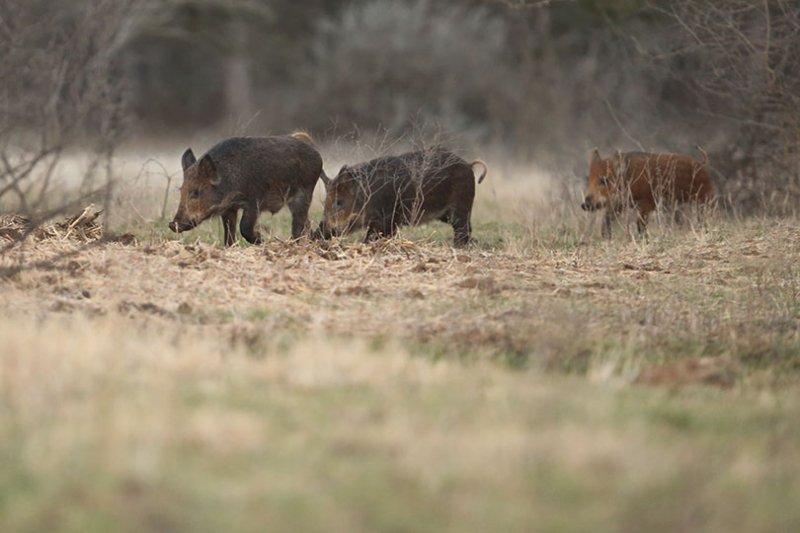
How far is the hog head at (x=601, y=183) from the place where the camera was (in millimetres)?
12617

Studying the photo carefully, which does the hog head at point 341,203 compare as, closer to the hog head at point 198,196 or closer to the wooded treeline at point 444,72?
the hog head at point 198,196

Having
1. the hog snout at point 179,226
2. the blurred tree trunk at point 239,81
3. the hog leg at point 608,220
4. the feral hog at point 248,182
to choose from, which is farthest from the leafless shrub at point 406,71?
the hog snout at point 179,226

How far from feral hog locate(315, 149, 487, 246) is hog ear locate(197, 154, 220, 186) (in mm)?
1296

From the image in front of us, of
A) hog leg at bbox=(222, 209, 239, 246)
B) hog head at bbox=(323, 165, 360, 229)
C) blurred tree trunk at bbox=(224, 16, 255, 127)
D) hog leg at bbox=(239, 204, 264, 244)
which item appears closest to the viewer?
hog leg at bbox=(239, 204, 264, 244)

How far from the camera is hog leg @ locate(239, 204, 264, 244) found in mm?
10172

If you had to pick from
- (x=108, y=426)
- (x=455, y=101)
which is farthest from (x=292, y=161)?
(x=455, y=101)

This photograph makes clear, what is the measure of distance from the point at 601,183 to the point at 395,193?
3.19m

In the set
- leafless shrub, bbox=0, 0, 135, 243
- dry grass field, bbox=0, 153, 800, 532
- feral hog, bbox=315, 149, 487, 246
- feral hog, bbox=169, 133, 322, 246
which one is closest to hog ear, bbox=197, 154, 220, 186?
feral hog, bbox=169, 133, 322, 246

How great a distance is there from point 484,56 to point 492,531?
27.8 meters

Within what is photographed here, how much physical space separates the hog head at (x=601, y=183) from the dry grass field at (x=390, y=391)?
3407mm

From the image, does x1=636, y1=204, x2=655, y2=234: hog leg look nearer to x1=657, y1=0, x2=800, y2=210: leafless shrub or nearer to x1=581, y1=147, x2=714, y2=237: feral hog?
x1=581, y1=147, x2=714, y2=237: feral hog

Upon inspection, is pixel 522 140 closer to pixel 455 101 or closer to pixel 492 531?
pixel 455 101

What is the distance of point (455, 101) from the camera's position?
97.3 feet

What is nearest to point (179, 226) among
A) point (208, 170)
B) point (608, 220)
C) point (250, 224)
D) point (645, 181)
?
point (208, 170)
